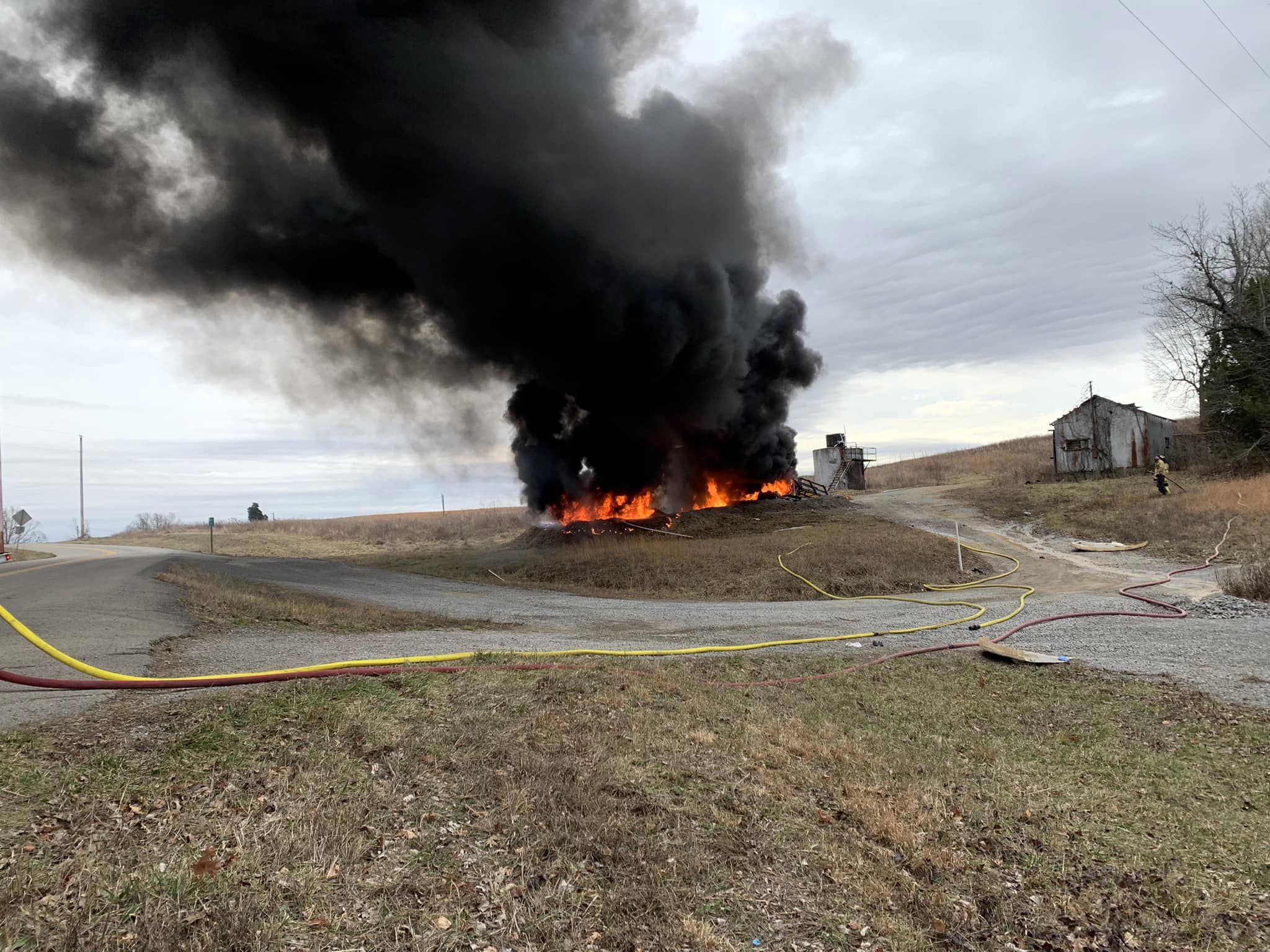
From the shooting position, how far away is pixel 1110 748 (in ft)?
20.0

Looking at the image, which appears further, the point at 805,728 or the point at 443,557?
the point at 443,557

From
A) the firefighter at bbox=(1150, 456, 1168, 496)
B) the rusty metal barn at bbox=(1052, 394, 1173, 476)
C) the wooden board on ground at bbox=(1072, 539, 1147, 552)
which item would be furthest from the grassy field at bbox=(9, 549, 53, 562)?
the rusty metal barn at bbox=(1052, 394, 1173, 476)

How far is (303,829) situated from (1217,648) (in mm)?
11491

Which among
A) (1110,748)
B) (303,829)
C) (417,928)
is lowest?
(1110,748)

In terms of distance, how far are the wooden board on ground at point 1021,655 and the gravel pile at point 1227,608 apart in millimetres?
4541

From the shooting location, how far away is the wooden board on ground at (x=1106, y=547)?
67.1ft

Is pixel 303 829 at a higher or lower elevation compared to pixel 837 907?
higher

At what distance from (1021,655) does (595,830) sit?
7381 millimetres

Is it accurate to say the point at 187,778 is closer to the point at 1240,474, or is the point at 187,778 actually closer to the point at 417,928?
the point at 417,928

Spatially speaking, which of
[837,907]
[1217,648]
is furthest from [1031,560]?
[837,907]

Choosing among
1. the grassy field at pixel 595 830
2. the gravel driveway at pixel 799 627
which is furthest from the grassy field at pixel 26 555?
the grassy field at pixel 595 830

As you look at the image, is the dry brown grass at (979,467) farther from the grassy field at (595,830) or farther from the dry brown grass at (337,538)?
the grassy field at (595,830)

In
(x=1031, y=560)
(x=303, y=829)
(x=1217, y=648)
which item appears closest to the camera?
(x=303, y=829)

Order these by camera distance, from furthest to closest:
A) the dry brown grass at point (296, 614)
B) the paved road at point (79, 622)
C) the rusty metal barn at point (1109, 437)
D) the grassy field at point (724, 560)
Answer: the rusty metal barn at point (1109, 437), the grassy field at point (724, 560), the dry brown grass at point (296, 614), the paved road at point (79, 622)
